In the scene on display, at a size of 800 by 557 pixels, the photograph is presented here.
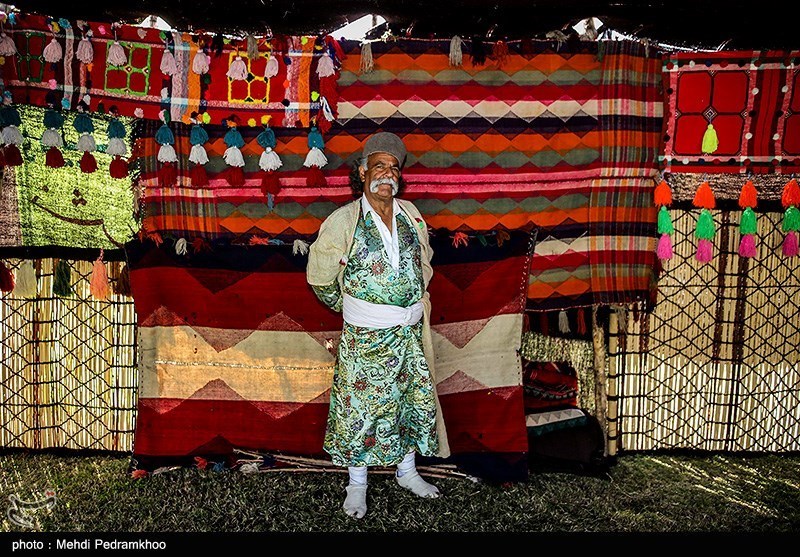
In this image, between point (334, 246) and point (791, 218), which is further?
point (791, 218)

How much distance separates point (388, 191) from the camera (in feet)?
10.1

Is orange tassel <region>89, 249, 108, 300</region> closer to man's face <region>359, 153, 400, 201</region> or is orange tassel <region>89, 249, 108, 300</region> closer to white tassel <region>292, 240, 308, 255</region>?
white tassel <region>292, 240, 308, 255</region>

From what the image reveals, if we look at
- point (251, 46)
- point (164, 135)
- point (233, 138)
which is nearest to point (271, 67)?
point (251, 46)

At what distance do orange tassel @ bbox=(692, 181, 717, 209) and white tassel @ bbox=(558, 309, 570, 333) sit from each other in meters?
0.91

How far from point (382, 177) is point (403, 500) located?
5.15ft

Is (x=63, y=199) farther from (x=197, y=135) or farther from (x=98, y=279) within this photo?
(x=197, y=135)

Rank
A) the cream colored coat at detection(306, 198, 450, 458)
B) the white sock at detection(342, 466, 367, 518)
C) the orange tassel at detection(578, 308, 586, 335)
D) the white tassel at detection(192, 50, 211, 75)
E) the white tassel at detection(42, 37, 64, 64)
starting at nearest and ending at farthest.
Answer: the cream colored coat at detection(306, 198, 450, 458), the white sock at detection(342, 466, 367, 518), the white tassel at detection(42, 37, 64, 64), the white tassel at detection(192, 50, 211, 75), the orange tassel at detection(578, 308, 586, 335)

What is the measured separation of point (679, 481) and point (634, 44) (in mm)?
2339

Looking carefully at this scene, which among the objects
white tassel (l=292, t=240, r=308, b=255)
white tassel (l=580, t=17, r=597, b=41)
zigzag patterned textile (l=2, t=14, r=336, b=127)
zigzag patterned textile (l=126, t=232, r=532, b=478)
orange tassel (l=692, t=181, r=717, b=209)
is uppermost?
white tassel (l=580, t=17, r=597, b=41)

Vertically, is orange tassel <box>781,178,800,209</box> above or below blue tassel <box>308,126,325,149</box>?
below

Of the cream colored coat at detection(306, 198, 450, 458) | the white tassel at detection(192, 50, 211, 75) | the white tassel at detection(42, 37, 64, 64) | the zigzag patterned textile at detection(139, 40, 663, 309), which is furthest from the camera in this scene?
the zigzag patterned textile at detection(139, 40, 663, 309)

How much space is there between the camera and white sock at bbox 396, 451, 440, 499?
11.0 ft

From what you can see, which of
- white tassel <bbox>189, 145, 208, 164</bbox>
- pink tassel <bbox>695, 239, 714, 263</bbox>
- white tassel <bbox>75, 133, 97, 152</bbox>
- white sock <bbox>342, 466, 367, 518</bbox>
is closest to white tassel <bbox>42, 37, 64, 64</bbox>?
white tassel <bbox>75, 133, 97, 152</bbox>

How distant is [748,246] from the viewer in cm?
361
